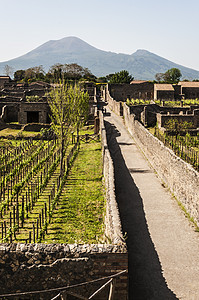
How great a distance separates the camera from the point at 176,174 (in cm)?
1620

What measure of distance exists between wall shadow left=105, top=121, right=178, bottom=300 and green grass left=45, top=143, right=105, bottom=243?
103 centimetres

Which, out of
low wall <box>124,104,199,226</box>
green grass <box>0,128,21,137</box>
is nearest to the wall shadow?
low wall <box>124,104,199,226</box>

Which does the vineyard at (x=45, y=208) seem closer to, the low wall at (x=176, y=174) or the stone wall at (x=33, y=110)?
the low wall at (x=176, y=174)

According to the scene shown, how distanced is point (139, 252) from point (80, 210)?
486cm

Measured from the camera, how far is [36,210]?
1585 cm

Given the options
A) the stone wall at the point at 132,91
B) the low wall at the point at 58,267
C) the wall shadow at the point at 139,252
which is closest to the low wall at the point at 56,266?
the low wall at the point at 58,267

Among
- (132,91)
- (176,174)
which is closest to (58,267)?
(176,174)

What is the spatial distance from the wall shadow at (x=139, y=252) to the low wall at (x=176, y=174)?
70.3 inches

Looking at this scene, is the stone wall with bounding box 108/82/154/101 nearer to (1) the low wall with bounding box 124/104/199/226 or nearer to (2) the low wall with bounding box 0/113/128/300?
(1) the low wall with bounding box 124/104/199/226

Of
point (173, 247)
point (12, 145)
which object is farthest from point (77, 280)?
point (12, 145)

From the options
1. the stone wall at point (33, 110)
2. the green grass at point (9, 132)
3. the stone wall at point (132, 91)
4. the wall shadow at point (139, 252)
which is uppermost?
the stone wall at point (132, 91)

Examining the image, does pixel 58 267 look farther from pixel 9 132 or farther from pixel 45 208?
pixel 9 132

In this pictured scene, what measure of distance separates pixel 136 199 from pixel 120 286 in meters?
9.18

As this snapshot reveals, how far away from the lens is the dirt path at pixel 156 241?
916 cm
